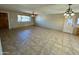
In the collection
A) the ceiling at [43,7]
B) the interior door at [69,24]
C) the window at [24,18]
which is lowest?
the interior door at [69,24]

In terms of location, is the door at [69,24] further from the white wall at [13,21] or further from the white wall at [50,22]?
the white wall at [13,21]

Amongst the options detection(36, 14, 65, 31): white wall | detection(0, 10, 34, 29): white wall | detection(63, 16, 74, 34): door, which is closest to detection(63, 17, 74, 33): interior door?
detection(63, 16, 74, 34): door

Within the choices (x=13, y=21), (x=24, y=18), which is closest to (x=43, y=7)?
(x=24, y=18)

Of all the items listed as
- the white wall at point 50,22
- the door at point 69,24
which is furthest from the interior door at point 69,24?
the white wall at point 50,22

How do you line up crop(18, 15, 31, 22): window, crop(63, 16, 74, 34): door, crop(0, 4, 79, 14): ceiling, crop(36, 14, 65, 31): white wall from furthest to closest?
1. crop(36, 14, 65, 31): white wall
2. crop(18, 15, 31, 22): window
3. crop(63, 16, 74, 34): door
4. crop(0, 4, 79, 14): ceiling

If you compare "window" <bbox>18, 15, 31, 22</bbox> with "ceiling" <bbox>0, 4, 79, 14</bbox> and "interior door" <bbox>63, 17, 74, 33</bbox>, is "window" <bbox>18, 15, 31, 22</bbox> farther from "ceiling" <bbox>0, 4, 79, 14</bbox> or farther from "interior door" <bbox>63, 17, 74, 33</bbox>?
"interior door" <bbox>63, 17, 74, 33</bbox>

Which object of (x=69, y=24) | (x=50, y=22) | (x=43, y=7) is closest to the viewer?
(x=43, y=7)

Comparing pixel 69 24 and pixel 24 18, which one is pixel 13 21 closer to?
pixel 24 18

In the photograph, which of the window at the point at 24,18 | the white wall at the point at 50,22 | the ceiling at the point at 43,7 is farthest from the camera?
the white wall at the point at 50,22

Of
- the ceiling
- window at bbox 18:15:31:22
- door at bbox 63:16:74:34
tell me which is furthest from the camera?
window at bbox 18:15:31:22

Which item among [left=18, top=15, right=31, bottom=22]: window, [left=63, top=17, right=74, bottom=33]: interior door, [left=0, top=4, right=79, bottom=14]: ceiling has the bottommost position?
[left=63, top=17, right=74, bottom=33]: interior door

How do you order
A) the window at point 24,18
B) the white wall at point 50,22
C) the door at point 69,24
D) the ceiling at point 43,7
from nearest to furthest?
the ceiling at point 43,7 < the door at point 69,24 < the window at point 24,18 < the white wall at point 50,22
